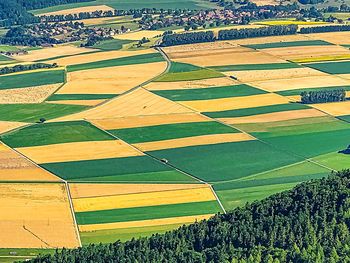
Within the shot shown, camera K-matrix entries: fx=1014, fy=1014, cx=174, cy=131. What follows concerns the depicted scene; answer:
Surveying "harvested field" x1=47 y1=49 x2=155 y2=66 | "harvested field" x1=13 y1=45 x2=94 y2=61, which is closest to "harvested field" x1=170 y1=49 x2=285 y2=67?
"harvested field" x1=47 y1=49 x2=155 y2=66

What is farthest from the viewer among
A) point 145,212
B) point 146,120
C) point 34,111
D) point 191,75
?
point 191,75

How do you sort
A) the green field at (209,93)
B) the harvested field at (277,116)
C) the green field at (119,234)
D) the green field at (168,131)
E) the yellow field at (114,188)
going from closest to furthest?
the green field at (119,234) < the yellow field at (114,188) < the green field at (168,131) < the harvested field at (277,116) < the green field at (209,93)

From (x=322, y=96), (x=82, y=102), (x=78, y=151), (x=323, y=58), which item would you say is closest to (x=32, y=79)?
(x=82, y=102)

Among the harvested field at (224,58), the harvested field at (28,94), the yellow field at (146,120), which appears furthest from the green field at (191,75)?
the yellow field at (146,120)

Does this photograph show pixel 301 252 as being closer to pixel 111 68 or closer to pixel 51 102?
pixel 51 102

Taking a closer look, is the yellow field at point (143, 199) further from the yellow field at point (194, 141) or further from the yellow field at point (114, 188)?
the yellow field at point (194, 141)

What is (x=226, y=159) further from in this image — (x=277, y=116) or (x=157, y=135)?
(x=277, y=116)

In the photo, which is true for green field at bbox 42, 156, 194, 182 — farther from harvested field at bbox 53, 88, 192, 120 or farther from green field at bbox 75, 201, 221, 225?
harvested field at bbox 53, 88, 192, 120
